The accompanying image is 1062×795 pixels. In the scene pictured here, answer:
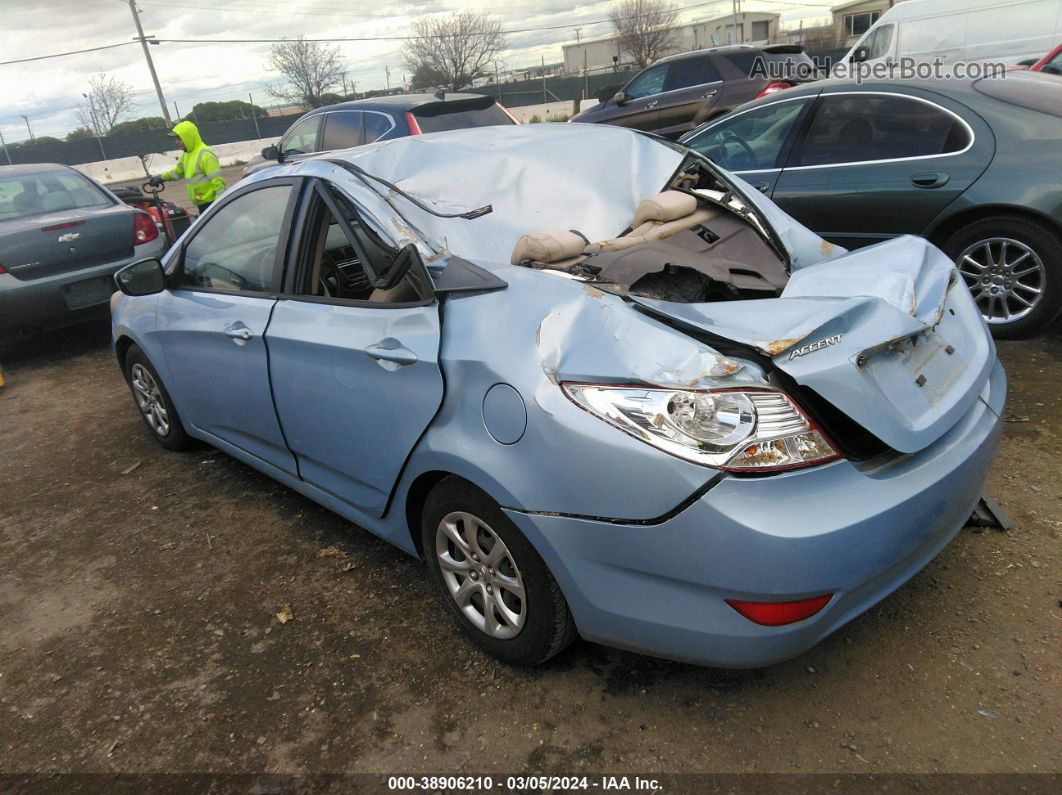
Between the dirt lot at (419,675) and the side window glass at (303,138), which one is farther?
the side window glass at (303,138)

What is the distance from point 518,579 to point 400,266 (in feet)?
3.46

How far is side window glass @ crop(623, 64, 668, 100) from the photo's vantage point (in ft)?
38.4

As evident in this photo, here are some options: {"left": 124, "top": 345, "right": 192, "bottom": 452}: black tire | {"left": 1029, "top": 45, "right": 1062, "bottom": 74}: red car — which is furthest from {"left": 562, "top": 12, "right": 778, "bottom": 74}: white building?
{"left": 124, "top": 345, "right": 192, "bottom": 452}: black tire

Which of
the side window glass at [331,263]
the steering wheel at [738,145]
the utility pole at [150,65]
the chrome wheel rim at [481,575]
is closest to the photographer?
the chrome wheel rim at [481,575]

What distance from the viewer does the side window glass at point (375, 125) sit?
23.7ft

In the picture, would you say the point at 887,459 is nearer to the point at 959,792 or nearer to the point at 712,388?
the point at 712,388

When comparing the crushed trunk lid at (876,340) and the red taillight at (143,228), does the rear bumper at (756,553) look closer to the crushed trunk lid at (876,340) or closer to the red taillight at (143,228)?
the crushed trunk lid at (876,340)

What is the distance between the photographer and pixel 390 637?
2.72m

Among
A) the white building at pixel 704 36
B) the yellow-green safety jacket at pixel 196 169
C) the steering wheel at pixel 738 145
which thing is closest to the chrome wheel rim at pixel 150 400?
the steering wheel at pixel 738 145

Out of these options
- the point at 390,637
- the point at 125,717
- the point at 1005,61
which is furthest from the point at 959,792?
the point at 1005,61

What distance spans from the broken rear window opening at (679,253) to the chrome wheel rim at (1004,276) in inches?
82.7

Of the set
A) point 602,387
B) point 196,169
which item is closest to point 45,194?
point 196,169

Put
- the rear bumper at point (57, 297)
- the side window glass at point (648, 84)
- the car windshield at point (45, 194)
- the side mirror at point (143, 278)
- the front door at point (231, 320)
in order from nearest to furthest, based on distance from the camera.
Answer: the front door at point (231, 320), the side mirror at point (143, 278), the rear bumper at point (57, 297), the car windshield at point (45, 194), the side window glass at point (648, 84)

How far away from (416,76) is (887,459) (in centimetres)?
5262
